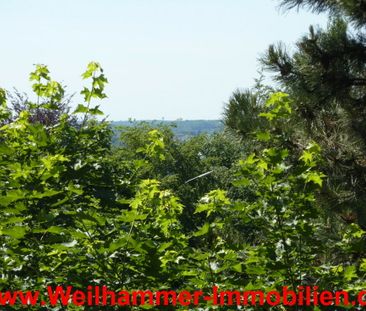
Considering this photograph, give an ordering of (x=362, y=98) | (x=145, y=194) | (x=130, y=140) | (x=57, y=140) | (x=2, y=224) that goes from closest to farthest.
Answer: (x=2, y=224), (x=145, y=194), (x=57, y=140), (x=362, y=98), (x=130, y=140)

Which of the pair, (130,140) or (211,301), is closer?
(211,301)

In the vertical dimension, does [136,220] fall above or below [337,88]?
below

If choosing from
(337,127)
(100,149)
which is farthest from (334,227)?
(100,149)

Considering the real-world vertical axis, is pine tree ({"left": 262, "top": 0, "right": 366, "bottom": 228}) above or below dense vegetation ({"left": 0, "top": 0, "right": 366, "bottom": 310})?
above

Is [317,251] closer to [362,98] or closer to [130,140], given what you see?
[362,98]

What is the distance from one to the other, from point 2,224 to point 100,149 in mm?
1021

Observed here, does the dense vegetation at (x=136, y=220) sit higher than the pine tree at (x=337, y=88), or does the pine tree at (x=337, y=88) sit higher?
the pine tree at (x=337, y=88)

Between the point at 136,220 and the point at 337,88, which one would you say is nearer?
the point at 136,220

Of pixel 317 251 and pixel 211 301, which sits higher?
pixel 317 251

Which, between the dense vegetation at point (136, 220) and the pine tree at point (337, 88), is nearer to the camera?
the dense vegetation at point (136, 220)

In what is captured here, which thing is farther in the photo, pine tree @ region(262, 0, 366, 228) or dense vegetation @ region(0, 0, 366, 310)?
pine tree @ region(262, 0, 366, 228)

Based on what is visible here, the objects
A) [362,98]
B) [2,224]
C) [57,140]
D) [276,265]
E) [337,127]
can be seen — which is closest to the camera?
[2,224]

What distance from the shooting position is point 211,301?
2713 millimetres

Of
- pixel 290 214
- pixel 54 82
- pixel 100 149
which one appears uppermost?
pixel 54 82
